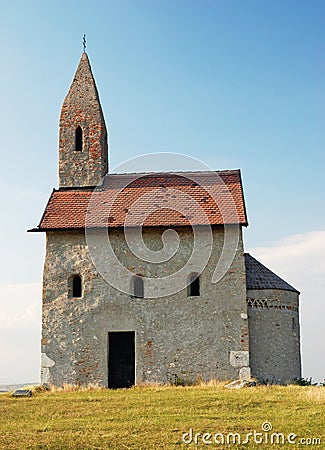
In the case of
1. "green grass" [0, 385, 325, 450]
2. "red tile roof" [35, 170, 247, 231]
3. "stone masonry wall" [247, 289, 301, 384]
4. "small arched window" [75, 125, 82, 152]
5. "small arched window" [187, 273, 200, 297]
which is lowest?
"green grass" [0, 385, 325, 450]

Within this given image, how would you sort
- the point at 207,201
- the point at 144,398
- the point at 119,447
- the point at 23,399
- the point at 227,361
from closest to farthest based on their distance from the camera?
the point at 119,447
the point at 144,398
the point at 23,399
the point at 227,361
the point at 207,201

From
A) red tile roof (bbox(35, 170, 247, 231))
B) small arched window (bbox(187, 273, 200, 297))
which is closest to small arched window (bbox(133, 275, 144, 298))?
small arched window (bbox(187, 273, 200, 297))

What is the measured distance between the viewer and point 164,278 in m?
24.7

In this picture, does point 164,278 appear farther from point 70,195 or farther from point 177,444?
point 177,444

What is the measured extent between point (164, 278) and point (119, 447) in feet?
41.6

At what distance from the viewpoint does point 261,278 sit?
1006 inches

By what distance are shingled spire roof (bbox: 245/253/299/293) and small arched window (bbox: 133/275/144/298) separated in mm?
4412

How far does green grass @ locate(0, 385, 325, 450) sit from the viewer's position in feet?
42.0

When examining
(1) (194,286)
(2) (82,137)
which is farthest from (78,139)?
(1) (194,286)

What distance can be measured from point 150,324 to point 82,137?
9662mm

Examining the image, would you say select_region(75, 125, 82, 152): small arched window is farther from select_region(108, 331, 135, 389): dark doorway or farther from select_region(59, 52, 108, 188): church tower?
select_region(108, 331, 135, 389): dark doorway

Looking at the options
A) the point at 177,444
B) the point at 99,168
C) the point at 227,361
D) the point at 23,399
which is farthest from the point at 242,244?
the point at 177,444

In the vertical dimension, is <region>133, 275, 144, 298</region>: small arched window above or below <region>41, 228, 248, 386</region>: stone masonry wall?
above

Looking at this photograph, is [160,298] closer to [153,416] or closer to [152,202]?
[152,202]
